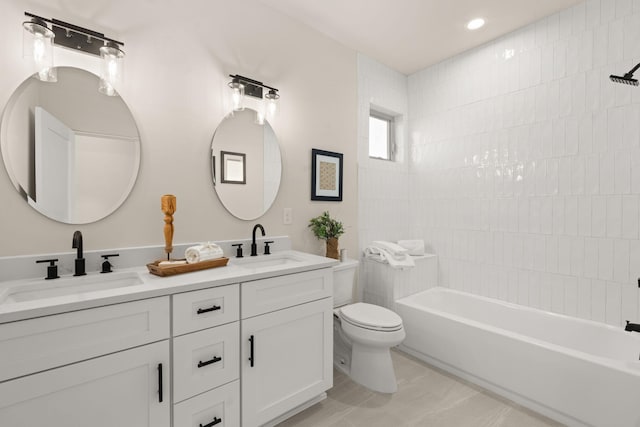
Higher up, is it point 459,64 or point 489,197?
point 459,64

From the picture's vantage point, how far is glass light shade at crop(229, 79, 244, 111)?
1.95 m

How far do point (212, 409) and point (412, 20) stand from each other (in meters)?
2.89

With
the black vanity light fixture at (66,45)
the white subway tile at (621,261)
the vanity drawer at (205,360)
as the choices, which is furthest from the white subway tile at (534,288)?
the black vanity light fixture at (66,45)

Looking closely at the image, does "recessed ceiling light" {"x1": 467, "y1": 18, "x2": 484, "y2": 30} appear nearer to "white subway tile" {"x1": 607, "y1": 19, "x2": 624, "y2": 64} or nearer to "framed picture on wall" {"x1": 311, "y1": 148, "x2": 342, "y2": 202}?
"white subway tile" {"x1": 607, "y1": 19, "x2": 624, "y2": 64}

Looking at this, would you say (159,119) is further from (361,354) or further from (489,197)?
(489,197)

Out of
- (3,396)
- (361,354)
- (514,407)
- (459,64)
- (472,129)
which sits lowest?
(514,407)

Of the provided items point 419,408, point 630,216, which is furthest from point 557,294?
point 419,408

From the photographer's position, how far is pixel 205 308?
1.34 metres

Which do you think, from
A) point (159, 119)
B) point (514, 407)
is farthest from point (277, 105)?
point (514, 407)

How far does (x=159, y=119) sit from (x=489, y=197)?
2.67 meters

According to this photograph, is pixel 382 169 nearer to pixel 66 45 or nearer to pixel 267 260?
pixel 267 260

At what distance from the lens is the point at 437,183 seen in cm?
307

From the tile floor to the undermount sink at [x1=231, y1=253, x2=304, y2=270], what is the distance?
0.92m

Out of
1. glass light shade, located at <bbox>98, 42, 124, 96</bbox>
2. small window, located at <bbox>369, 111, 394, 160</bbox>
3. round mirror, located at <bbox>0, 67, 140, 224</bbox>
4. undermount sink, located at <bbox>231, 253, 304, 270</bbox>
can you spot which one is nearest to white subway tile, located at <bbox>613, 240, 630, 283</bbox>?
small window, located at <bbox>369, 111, 394, 160</bbox>
